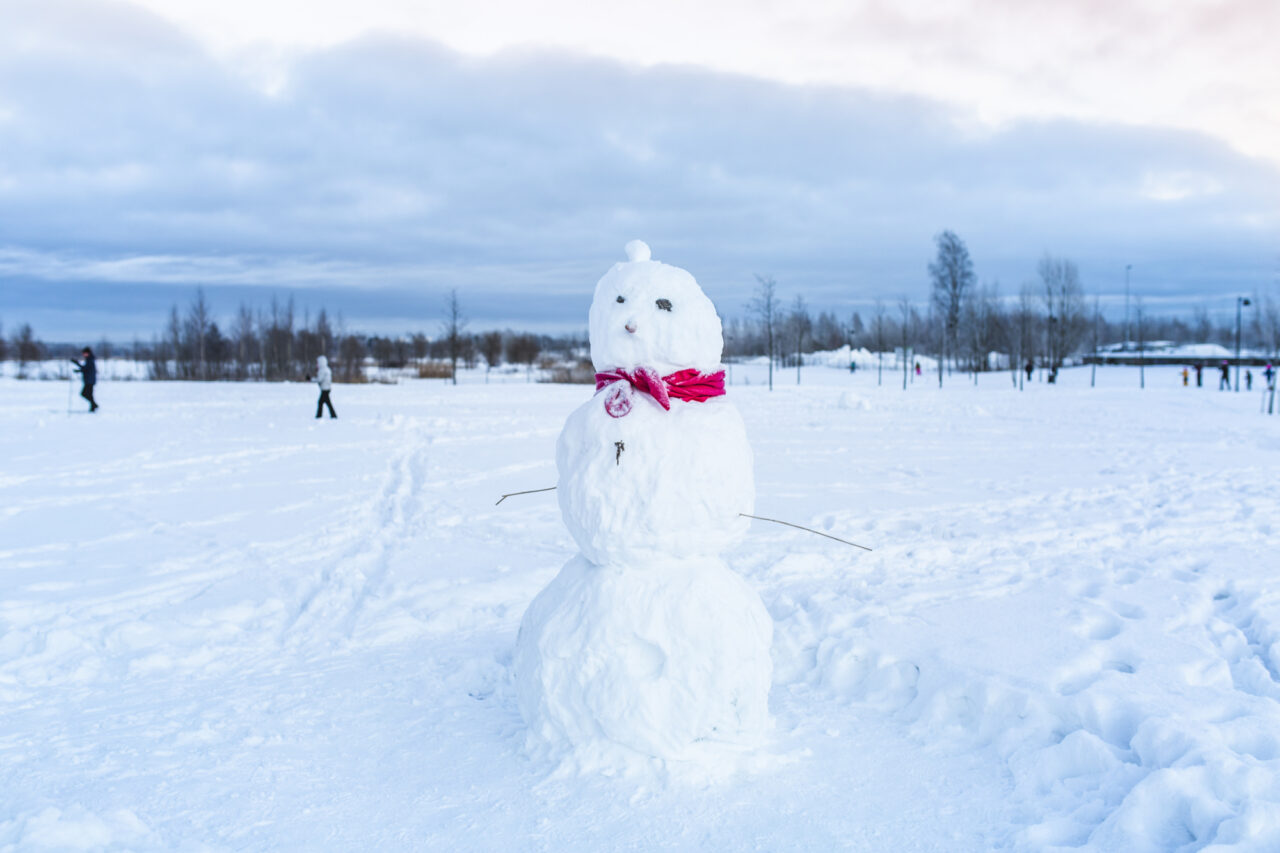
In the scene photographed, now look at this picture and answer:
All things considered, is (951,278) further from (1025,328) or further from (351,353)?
(351,353)

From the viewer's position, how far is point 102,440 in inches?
613

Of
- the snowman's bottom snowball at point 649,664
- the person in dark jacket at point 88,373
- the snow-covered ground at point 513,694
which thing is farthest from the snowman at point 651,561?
the person in dark jacket at point 88,373

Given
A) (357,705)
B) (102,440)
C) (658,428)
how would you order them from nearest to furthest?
(658,428), (357,705), (102,440)

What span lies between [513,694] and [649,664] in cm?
130

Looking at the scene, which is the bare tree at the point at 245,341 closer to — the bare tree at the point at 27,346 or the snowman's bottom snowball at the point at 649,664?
the bare tree at the point at 27,346

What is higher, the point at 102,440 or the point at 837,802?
the point at 102,440

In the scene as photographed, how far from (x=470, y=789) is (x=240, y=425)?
17.2 meters

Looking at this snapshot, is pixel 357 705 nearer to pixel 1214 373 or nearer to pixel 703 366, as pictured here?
pixel 703 366

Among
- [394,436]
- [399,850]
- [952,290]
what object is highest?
[952,290]

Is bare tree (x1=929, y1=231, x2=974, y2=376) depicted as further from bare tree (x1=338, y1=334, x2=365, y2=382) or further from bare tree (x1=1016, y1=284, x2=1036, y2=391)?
bare tree (x1=338, y1=334, x2=365, y2=382)

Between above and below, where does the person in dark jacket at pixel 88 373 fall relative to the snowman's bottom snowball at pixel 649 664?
above

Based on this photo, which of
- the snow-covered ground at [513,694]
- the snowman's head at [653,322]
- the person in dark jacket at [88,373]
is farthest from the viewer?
the person in dark jacket at [88,373]

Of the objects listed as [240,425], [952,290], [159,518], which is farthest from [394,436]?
[952,290]

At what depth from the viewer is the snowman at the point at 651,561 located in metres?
3.64
